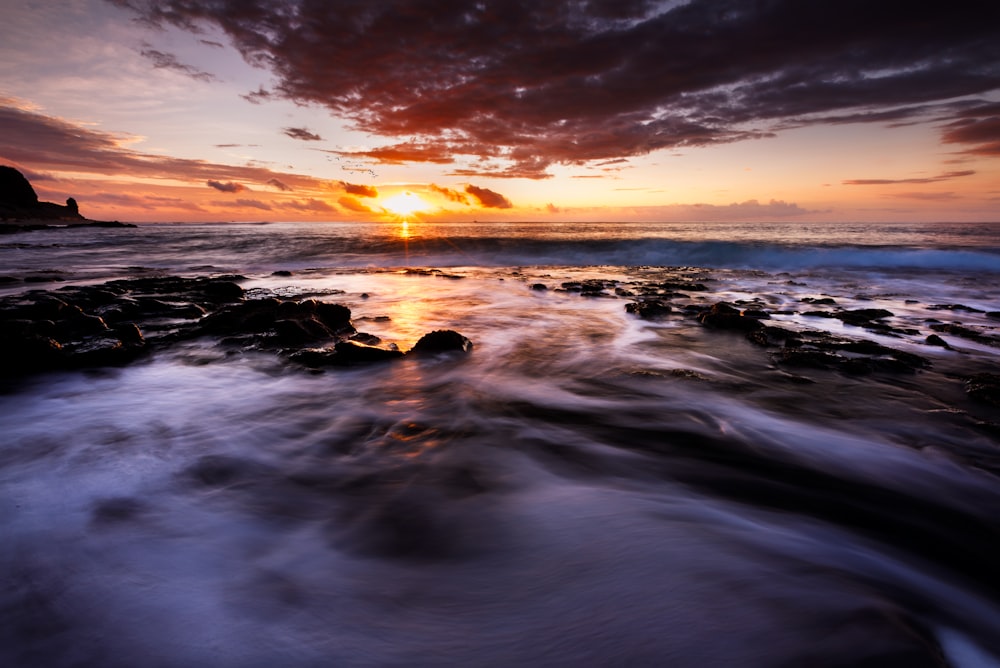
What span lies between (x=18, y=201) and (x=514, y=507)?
11792 centimetres

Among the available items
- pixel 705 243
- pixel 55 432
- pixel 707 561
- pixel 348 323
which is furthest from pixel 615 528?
pixel 705 243

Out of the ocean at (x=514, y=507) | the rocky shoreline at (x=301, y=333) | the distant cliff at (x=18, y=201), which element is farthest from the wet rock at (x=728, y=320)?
the distant cliff at (x=18, y=201)

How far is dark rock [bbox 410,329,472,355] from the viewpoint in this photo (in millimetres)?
6955

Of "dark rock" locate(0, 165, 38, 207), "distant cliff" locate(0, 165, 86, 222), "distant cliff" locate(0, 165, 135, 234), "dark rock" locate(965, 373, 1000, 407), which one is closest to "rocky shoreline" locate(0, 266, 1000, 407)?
"dark rock" locate(965, 373, 1000, 407)

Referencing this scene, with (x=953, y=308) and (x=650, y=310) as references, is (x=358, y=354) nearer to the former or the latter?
(x=650, y=310)

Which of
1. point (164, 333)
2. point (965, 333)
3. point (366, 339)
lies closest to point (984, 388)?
point (965, 333)

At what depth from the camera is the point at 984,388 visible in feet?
16.1

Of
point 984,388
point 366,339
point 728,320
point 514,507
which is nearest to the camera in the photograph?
point 514,507

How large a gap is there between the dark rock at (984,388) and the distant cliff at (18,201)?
10625 cm

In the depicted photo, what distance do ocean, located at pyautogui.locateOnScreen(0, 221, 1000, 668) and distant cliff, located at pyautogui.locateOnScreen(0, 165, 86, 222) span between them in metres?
101

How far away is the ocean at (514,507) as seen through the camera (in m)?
2.07

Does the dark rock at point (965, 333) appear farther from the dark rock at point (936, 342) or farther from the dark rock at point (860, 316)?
the dark rock at point (860, 316)

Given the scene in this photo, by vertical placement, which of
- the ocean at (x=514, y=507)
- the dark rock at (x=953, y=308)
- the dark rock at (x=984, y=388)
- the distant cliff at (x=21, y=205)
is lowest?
the ocean at (x=514, y=507)

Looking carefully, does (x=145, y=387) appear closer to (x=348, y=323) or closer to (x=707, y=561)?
(x=348, y=323)
